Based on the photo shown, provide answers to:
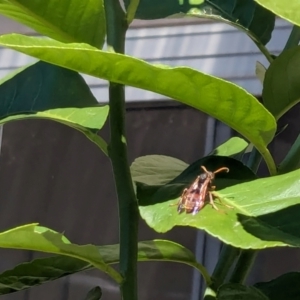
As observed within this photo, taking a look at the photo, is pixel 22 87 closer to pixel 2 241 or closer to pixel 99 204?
pixel 2 241

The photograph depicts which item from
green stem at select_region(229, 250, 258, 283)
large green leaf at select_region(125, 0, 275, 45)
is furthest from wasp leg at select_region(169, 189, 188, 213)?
large green leaf at select_region(125, 0, 275, 45)

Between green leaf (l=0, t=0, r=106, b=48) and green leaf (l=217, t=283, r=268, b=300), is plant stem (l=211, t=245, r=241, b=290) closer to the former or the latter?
green leaf (l=217, t=283, r=268, b=300)

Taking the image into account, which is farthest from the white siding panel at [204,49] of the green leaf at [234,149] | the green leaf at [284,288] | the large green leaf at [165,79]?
the large green leaf at [165,79]

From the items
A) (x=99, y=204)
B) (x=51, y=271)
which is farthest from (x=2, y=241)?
(x=99, y=204)

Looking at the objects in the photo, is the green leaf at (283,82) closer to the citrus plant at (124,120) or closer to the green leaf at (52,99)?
the citrus plant at (124,120)

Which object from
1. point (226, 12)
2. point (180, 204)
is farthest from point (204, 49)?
point (180, 204)

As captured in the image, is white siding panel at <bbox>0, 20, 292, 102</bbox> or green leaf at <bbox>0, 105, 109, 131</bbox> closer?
green leaf at <bbox>0, 105, 109, 131</bbox>
